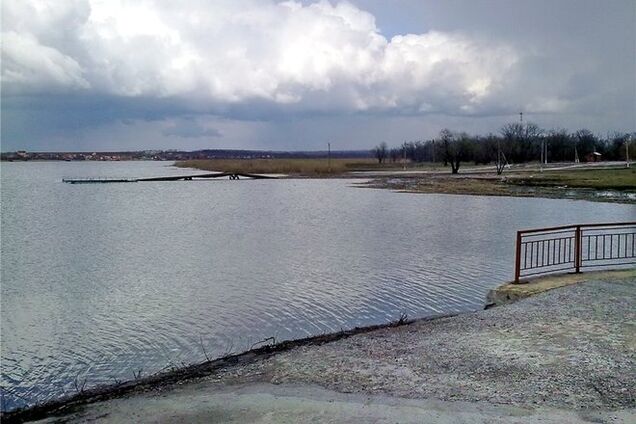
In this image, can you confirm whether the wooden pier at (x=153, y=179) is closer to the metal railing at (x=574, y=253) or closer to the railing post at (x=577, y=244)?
the metal railing at (x=574, y=253)

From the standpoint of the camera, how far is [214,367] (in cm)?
941

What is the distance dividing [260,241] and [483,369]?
20219mm

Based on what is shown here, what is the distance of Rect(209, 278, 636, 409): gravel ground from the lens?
22.6 ft

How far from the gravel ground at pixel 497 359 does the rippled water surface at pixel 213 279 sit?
2.65 m

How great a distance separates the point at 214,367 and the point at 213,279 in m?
9.03

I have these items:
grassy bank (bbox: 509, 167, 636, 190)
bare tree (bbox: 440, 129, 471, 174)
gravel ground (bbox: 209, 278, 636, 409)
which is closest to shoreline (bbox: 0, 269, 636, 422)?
gravel ground (bbox: 209, 278, 636, 409)

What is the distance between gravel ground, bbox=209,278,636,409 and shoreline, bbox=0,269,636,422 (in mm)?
202

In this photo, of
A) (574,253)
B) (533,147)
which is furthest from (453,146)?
(574,253)

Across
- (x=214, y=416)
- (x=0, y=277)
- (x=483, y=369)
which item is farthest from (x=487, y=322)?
(x=0, y=277)

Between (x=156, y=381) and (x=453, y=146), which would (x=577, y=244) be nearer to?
(x=156, y=381)

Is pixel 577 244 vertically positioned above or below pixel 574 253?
above

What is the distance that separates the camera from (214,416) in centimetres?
658

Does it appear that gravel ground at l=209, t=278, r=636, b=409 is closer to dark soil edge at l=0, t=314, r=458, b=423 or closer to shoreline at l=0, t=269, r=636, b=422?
shoreline at l=0, t=269, r=636, b=422

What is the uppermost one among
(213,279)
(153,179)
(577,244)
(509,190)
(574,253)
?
(577,244)
